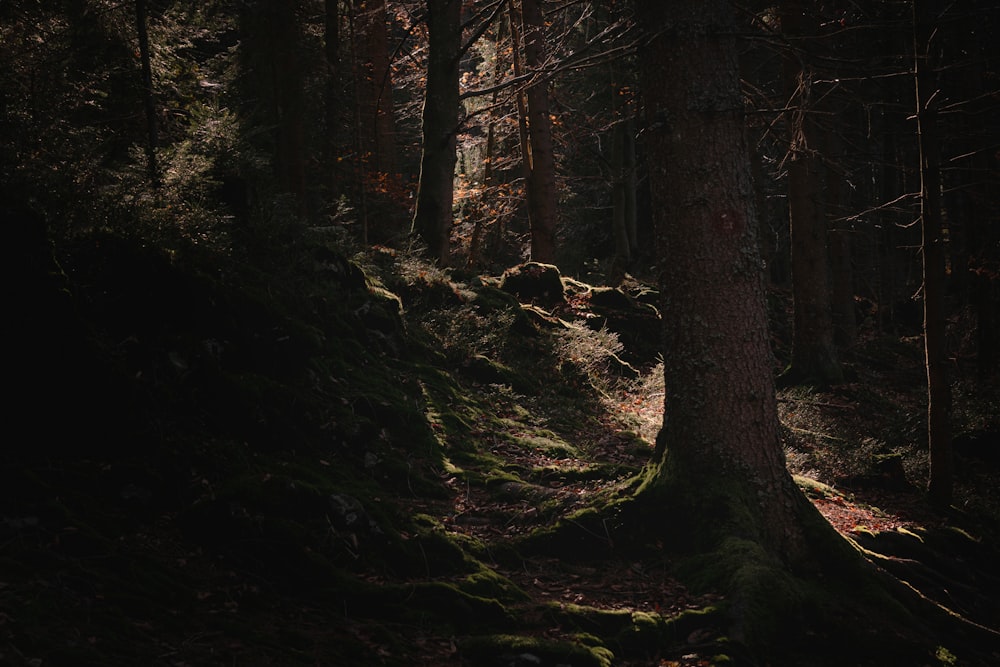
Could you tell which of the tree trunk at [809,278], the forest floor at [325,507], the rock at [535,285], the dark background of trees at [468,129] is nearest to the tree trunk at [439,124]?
the dark background of trees at [468,129]

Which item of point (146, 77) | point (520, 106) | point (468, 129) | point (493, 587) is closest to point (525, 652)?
point (493, 587)

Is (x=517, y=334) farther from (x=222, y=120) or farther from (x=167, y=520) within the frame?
(x=167, y=520)

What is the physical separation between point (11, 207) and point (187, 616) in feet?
11.3

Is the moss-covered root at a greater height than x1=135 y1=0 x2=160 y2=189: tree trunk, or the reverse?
x1=135 y1=0 x2=160 y2=189: tree trunk

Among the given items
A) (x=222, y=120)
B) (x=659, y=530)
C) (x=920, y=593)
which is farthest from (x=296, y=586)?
(x=222, y=120)

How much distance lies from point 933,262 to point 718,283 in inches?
178

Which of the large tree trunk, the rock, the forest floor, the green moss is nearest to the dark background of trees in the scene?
the large tree trunk

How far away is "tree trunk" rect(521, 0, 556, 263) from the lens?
54.3ft

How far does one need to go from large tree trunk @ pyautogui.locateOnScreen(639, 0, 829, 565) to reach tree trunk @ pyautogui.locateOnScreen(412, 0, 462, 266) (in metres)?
8.40

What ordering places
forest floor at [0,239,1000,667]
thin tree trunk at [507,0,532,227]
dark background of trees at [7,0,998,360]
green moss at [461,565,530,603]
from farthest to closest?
thin tree trunk at [507,0,532,227] < dark background of trees at [7,0,998,360] < green moss at [461,565,530,603] < forest floor at [0,239,1000,667]

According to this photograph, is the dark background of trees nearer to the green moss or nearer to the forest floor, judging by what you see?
the forest floor

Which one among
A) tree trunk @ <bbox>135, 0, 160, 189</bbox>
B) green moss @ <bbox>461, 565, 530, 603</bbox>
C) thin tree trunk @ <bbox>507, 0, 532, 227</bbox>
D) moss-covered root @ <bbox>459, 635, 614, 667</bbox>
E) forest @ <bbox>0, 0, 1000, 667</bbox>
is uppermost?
thin tree trunk @ <bbox>507, 0, 532, 227</bbox>

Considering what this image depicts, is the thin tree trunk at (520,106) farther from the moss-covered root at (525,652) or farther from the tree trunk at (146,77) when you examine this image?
the moss-covered root at (525,652)

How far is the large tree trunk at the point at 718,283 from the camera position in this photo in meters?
5.88
